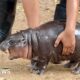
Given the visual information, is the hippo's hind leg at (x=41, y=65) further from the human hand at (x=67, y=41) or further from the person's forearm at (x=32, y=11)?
the person's forearm at (x=32, y=11)

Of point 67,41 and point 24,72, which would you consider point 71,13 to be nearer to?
point 67,41

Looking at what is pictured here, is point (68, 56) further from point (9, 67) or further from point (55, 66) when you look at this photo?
point (9, 67)

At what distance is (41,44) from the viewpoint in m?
2.85

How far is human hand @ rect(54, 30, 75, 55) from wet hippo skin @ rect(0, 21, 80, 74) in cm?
3

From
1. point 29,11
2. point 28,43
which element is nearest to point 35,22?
point 29,11

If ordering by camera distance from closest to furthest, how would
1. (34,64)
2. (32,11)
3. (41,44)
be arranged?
(41,44) → (34,64) → (32,11)

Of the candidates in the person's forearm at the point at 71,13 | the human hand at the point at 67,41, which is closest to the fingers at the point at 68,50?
the human hand at the point at 67,41

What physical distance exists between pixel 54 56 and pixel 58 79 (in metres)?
0.16

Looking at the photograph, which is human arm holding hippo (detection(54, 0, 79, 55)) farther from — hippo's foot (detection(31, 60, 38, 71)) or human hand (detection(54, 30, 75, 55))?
hippo's foot (detection(31, 60, 38, 71))

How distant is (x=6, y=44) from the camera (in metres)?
2.83

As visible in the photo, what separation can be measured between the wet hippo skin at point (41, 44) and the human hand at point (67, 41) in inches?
1.2

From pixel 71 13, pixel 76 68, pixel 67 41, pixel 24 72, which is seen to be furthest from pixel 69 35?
pixel 24 72

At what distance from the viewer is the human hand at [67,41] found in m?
2.86

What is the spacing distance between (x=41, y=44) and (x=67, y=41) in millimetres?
180
